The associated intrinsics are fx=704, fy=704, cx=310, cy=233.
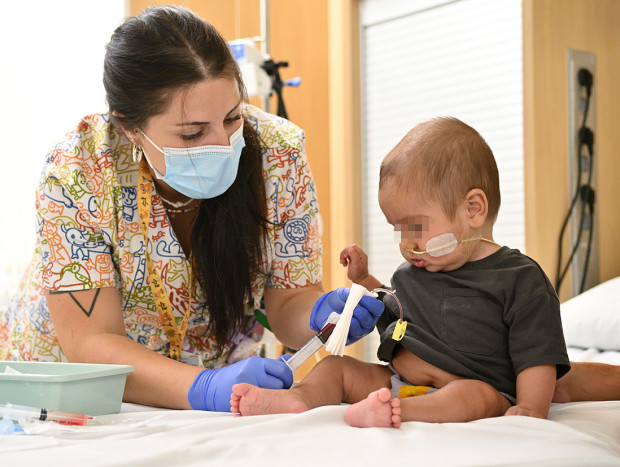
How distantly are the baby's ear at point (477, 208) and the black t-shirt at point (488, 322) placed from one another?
7 centimetres

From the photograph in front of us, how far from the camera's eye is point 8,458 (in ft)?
2.56

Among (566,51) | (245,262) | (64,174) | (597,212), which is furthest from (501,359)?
(566,51)

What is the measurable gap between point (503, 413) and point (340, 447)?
1.39 feet

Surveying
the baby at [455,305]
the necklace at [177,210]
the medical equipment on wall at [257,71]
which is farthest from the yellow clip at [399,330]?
the medical equipment on wall at [257,71]

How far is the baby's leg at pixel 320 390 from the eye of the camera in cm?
107

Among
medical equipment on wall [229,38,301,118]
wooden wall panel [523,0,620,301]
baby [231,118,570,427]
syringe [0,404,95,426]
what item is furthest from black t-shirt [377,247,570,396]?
medical equipment on wall [229,38,301,118]

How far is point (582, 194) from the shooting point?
2.54 m

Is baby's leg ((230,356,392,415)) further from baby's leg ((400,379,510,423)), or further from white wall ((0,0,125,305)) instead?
white wall ((0,0,125,305))

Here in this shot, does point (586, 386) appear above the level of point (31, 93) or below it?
below

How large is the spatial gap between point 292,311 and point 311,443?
0.70m

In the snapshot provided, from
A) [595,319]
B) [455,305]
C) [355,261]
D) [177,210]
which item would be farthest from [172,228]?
[595,319]

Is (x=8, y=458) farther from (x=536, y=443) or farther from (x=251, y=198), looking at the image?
(x=251, y=198)

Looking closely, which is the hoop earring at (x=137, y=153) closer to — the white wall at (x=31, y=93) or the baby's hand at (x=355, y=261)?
the baby's hand at (x=355, y=261)

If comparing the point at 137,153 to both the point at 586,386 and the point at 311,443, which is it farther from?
the point at 586,386
